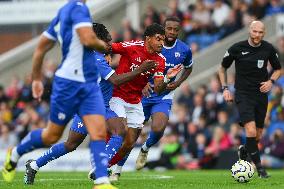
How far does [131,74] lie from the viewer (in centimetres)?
1333

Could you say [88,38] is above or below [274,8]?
below

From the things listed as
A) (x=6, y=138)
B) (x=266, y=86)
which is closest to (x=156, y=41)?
(x=266, y=86)

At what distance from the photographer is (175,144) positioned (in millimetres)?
22781

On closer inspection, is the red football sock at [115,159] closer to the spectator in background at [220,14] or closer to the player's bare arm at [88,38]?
the player's bare arm at [88,38]

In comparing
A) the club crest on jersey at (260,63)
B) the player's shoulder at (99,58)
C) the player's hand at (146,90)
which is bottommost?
the player's hand at (146,90)

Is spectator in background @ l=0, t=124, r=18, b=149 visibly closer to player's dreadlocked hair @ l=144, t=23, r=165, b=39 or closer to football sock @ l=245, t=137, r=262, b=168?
football sock @ l=245, t=137, r=262, b=168

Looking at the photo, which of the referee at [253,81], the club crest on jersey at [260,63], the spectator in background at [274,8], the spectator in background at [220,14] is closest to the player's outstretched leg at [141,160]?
the referee at [253,81]

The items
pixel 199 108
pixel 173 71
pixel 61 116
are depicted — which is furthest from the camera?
pixel 199 108

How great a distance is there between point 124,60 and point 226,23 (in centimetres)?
1262

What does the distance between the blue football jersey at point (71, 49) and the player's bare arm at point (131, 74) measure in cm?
220

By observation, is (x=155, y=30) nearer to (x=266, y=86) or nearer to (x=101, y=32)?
(x=101, y=32)

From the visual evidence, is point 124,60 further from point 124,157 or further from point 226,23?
point 226,23

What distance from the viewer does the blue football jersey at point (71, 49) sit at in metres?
10.7

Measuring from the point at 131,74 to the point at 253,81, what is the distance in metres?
2.98
